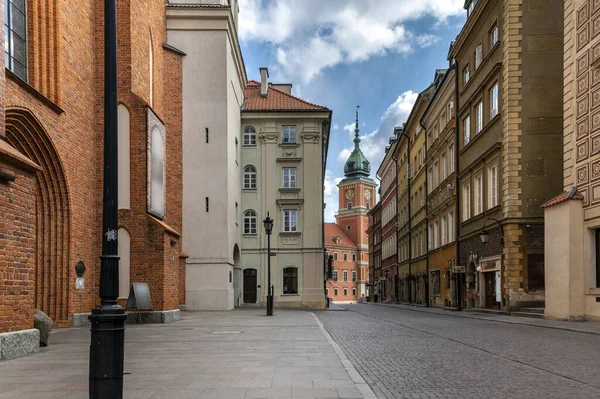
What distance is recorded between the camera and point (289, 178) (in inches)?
1558

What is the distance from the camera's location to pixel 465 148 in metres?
31.8

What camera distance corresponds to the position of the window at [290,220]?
3916 cm

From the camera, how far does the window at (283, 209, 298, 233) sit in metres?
39.2

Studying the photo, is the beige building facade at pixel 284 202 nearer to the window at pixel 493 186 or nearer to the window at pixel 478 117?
the window at pixel 478 117

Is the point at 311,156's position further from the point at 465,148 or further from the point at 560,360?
the point at 560,360

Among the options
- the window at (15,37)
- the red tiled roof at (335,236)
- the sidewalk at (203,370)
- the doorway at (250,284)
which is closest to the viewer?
the sidewalk at (203,370)

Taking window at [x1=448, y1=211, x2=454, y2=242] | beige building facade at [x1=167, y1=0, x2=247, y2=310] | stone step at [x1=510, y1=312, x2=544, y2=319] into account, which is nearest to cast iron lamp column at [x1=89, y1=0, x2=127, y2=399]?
stone step at [x1=510, y1=312, x2=544, y2=319]

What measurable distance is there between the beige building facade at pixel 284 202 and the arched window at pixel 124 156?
19432 millimetres

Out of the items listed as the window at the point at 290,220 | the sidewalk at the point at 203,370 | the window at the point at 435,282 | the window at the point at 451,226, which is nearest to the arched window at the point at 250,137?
the window at the point at 290,220

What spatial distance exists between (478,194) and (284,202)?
45.0 ft

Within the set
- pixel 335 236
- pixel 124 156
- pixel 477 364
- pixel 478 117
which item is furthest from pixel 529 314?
pixel 335 236

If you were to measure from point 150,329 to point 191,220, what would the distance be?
48.1 feet

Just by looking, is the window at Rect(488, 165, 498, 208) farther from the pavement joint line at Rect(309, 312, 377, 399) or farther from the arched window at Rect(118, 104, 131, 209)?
the pavement joint line at Rect(309, 312, 377, 399)

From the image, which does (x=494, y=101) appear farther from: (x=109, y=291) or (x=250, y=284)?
(x=109, y=291)
